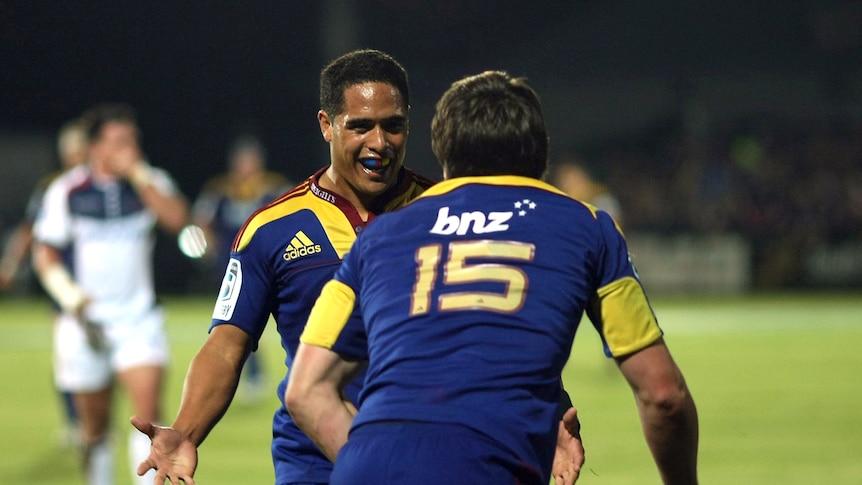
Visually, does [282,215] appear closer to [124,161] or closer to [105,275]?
[124,161]

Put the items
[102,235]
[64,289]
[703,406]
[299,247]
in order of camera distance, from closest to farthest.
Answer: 1. [299,247]
2. [64,289]
3. [102,235]
4. [703,406]

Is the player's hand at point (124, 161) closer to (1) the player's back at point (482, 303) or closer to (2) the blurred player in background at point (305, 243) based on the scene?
(2) the blurred player in background at point (305, 243)

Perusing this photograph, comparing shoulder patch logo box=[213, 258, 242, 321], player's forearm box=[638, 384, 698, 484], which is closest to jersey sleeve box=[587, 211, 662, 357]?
player's forearm box=[638, 384, 698, 484]

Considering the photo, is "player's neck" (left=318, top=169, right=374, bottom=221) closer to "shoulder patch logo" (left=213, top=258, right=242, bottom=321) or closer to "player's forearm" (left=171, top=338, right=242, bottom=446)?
"shoulder patch logo" (left=213, top=258, right=242, bottom=321)

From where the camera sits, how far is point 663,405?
329 cm

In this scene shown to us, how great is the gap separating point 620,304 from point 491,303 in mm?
327

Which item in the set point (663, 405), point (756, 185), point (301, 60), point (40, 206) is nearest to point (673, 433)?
point (663, 405)

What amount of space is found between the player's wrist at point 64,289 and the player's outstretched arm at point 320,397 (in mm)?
4946

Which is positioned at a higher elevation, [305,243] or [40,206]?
[305,243]

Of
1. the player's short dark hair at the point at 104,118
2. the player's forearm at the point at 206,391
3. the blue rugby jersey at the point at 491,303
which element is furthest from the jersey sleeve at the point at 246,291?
the player's short dark hair at the point at 104,118

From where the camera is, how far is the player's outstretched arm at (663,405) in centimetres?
329

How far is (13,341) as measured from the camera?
2100cm

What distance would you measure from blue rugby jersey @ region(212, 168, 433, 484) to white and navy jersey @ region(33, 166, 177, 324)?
4.67 metres

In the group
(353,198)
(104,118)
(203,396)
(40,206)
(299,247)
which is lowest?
(203,396)
